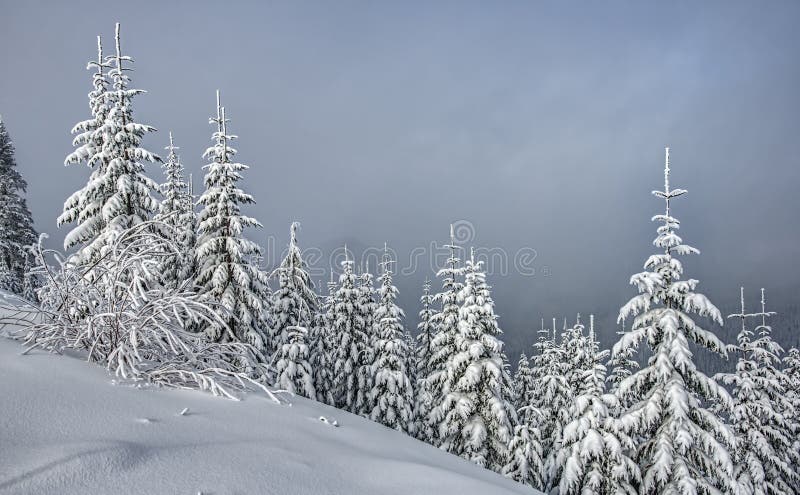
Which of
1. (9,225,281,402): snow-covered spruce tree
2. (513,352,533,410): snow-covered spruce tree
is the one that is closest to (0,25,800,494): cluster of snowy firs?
(9,225,281,402): snow-covered spruce tree

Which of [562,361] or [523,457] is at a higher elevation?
[562,361]

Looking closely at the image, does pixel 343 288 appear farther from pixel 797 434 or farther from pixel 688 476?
pixel 797 434

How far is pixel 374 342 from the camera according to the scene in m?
25.9

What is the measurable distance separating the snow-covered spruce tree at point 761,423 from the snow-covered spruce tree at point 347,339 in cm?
1770

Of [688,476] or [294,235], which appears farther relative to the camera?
[294,235]

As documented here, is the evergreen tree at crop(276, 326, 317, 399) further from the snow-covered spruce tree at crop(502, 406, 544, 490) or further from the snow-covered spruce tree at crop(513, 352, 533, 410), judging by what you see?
the snow-covered spruce tree at crop(513, 352, 533, 410)

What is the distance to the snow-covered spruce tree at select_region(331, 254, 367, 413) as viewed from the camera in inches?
986

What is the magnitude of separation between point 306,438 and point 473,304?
17.0 m

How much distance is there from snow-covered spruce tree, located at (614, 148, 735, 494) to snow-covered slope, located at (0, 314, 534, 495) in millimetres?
10358

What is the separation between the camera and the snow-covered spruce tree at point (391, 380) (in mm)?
23547

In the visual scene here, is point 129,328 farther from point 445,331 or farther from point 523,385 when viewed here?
point 523,385

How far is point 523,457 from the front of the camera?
19.1 meters

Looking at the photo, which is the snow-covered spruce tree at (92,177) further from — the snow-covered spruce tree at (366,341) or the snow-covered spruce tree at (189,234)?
the snow-covered spruce tree at (366,341)

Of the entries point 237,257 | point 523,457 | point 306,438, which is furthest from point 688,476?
point 237,257
